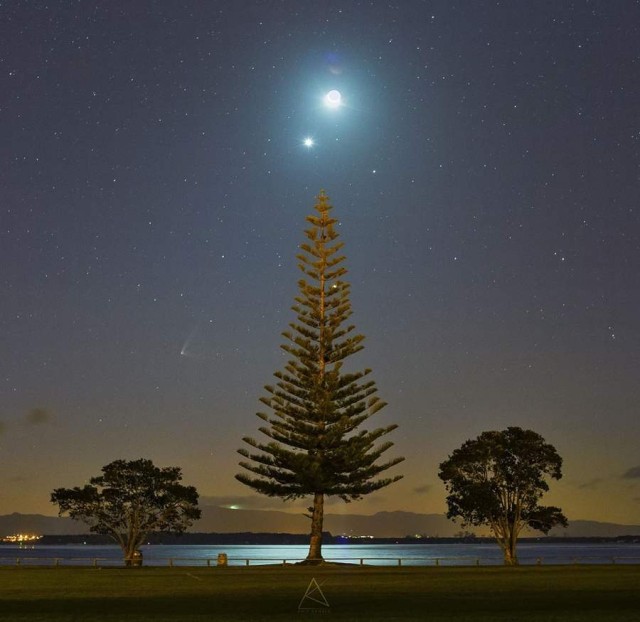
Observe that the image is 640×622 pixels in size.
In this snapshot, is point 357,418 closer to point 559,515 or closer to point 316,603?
point 559,515

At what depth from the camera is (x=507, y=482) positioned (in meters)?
47.3

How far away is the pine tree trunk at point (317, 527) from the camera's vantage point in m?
41.9

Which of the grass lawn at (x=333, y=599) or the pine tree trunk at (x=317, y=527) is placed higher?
the pine tree trunk at (x=317, y=527)

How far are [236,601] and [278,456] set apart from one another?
2289cm

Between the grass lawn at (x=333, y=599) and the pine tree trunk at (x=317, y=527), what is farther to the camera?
the pine tree trunk at (x=317, y=527)

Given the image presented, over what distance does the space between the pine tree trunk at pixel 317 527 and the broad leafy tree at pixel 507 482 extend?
882 centimetres

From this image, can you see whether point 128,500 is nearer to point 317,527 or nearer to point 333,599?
point 317,527

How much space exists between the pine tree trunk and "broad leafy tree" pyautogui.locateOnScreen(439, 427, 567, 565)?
8.82 m

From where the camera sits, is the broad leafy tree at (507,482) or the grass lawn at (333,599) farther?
the broad leafy tree at (507,482)

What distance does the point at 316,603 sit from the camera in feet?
59.2

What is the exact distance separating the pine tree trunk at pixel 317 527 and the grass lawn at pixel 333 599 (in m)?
13.4

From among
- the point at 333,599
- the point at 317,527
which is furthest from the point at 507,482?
the point at 333,599

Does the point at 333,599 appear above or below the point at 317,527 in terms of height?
below

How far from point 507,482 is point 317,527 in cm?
1135
